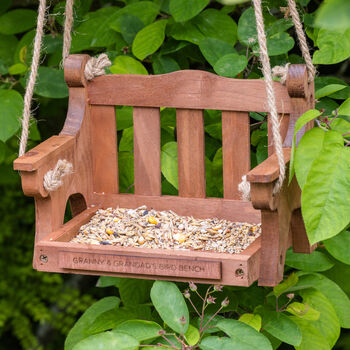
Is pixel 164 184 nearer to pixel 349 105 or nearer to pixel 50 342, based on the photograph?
pixel 349 105

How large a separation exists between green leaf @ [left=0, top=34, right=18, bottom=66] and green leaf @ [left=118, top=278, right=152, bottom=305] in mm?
875

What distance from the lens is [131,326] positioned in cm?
126

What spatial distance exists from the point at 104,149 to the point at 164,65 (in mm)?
391

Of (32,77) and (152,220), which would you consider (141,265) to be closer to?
(152,220)

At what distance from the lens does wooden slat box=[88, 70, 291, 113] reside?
4.47 feet

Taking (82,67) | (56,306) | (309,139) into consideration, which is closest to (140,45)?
(82,67)

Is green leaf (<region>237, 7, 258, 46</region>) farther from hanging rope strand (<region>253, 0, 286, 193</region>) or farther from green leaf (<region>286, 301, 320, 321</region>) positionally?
green leaf (<region>286, 301, 320, 321</region>)

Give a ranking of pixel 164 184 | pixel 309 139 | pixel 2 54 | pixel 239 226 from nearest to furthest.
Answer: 1. pixel 309 139
2. pixel 239 226
3. pixel 164 184
4. pixel 2 54

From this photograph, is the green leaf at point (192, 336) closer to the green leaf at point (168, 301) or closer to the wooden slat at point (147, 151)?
the green leaf at point (168, 301)

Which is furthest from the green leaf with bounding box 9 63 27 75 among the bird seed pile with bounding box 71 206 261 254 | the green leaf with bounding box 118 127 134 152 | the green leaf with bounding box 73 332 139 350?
the green leaf with bounding box 73 332 139 350

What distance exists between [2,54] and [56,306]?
56.4 inches

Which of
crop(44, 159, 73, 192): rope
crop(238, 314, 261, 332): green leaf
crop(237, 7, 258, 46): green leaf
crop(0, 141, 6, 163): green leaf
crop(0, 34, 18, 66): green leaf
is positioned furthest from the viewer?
crop(0, 34, 18, 66): green leaf

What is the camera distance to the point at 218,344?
1.18 meters

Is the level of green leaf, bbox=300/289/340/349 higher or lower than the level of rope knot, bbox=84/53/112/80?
lower
